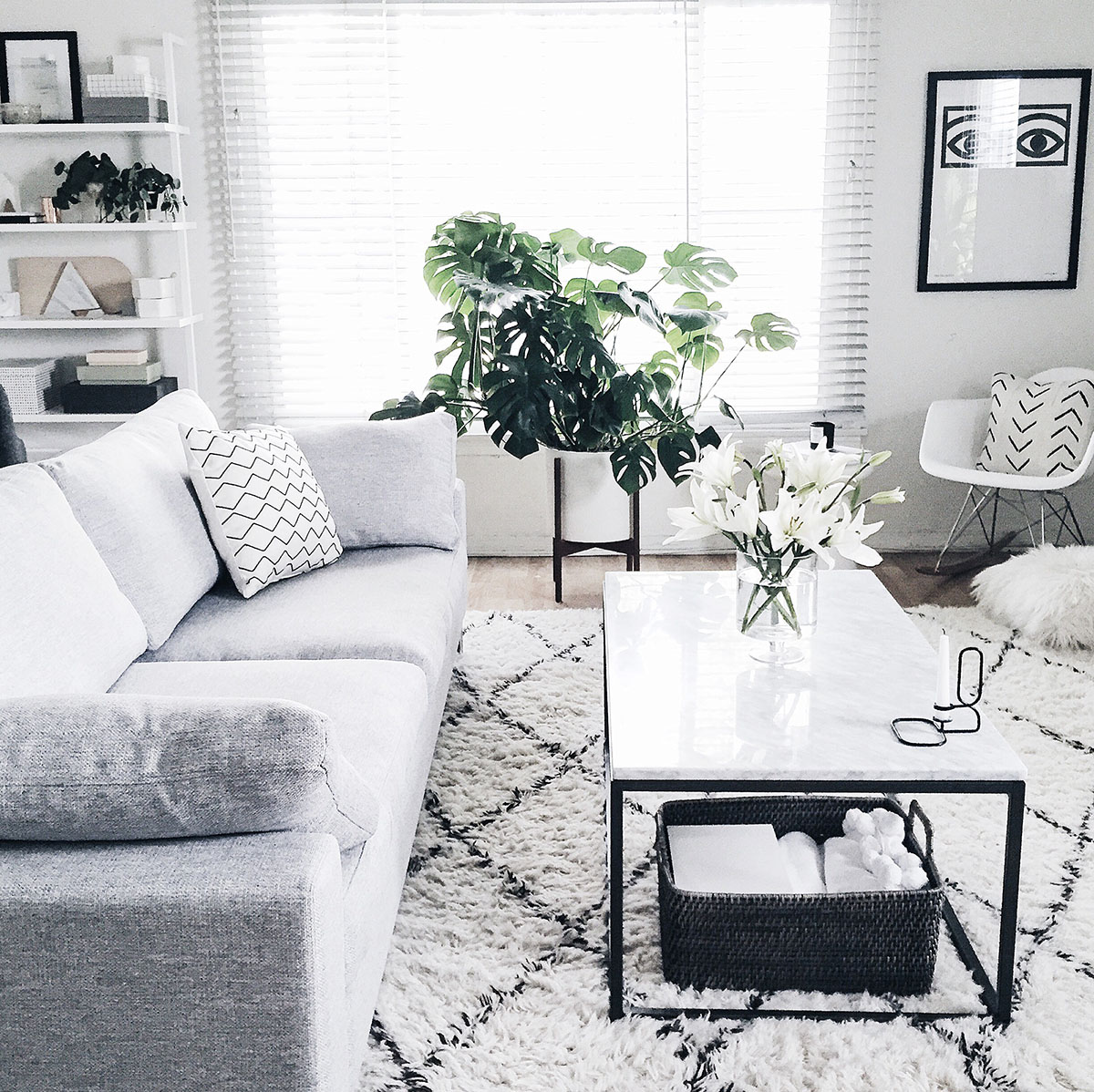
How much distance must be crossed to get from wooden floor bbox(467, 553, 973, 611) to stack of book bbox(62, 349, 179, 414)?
1.43 meters

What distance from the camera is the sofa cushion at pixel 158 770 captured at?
132 cm

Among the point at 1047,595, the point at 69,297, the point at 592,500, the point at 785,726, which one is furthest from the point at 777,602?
the point at 69,297

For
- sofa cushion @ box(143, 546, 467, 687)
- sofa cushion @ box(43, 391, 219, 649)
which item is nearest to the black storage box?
sofa cushion @ box(43, 391, 219, 649)

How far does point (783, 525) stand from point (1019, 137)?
3120mm

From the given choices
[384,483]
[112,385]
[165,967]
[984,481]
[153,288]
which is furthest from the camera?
[112,385]

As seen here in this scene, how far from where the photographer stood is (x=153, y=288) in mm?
4289

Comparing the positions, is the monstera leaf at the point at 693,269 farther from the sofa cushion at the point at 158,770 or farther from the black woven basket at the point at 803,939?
the sofa cushion at the point at 158,770

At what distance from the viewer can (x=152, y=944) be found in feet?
4.32

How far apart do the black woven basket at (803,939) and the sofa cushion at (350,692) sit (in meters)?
0.51

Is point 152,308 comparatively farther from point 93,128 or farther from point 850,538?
point 850,538

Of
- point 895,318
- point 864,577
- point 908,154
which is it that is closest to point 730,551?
point 895,318

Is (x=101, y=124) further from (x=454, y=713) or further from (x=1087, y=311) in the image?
(x=1087, y=311)

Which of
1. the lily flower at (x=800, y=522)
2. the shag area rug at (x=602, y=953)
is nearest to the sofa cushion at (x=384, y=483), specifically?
the shag area rug at (x=602, y=953)

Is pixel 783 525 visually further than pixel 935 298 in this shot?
No
